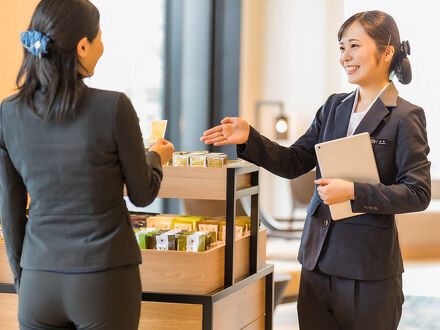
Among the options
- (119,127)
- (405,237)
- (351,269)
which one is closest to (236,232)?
(351,269)

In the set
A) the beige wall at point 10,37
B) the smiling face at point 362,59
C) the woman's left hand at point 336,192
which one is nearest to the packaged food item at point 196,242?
the woman's left hand at point 336,192

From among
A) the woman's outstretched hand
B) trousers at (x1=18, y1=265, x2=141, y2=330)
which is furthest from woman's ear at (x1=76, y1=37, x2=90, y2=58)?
the woman's outstretched hand

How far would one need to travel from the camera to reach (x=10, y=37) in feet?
11.0

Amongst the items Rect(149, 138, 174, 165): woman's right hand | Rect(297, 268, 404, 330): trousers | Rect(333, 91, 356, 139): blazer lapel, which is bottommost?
Rect(297, 268, 404, 330): trousers

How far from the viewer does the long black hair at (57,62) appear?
5.04 feet

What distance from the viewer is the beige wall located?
3.33m

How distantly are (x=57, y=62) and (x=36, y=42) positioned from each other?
70 mm

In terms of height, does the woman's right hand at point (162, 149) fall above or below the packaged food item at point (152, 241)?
above

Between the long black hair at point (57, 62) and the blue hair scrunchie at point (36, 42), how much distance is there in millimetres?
17

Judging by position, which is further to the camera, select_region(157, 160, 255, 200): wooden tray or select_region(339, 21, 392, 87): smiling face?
select_region(157, 160, 255, 200): wooden tray

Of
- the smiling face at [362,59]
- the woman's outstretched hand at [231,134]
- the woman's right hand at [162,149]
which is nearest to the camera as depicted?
the woman's right hand at [162,149]

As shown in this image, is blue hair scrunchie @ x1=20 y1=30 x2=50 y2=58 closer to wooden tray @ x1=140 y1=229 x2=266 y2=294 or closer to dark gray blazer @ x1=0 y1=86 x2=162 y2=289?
dark gray blazer @ x1=0 y1=86 x2=162 y2=289

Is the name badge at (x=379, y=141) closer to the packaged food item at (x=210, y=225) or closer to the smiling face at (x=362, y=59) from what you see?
the smiling face at (x=362, y=59)

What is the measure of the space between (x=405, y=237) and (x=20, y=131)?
6347 millimetres
